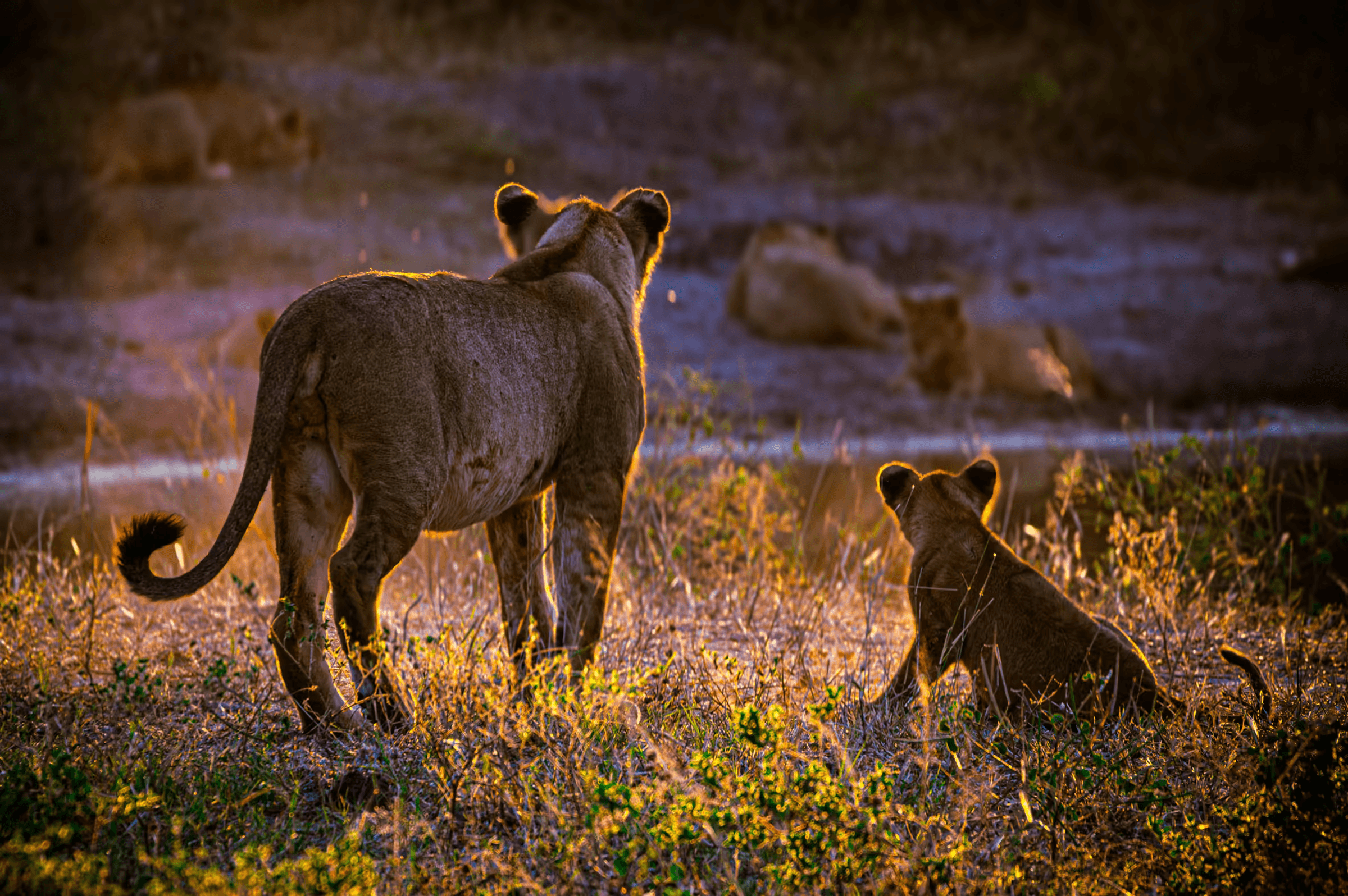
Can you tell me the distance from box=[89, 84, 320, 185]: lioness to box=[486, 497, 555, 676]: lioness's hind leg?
55.9 feet

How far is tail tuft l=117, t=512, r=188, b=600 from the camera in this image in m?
3.63

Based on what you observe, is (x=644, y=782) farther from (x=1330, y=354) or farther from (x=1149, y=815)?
(x=1330, y=354)

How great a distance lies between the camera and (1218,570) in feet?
24.2

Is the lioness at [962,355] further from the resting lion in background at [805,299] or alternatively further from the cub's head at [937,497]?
the cub's head at [937,497]

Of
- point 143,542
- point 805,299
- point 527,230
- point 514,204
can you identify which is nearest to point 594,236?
point 514,204

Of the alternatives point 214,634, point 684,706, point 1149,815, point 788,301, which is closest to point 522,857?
point 684,706

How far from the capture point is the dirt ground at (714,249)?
14188 mm

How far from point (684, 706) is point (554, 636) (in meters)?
0.77

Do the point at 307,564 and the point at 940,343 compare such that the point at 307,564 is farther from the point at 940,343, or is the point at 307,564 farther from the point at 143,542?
the point at 940,343

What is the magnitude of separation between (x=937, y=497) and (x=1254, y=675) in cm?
137

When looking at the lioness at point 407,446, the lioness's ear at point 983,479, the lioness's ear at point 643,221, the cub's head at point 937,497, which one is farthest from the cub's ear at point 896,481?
the lioness's ear at point 643,221

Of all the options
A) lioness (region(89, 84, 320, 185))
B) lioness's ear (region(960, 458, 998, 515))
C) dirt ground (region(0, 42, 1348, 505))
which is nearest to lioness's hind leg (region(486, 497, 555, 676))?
lioness's ear (region(960, 458, 998, 515))

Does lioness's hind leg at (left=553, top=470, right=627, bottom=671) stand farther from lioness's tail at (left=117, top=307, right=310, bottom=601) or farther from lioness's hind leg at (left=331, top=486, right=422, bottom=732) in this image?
lioness's tail at (left=117, top=307, right=310, bottom=601)

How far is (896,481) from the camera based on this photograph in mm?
5039
